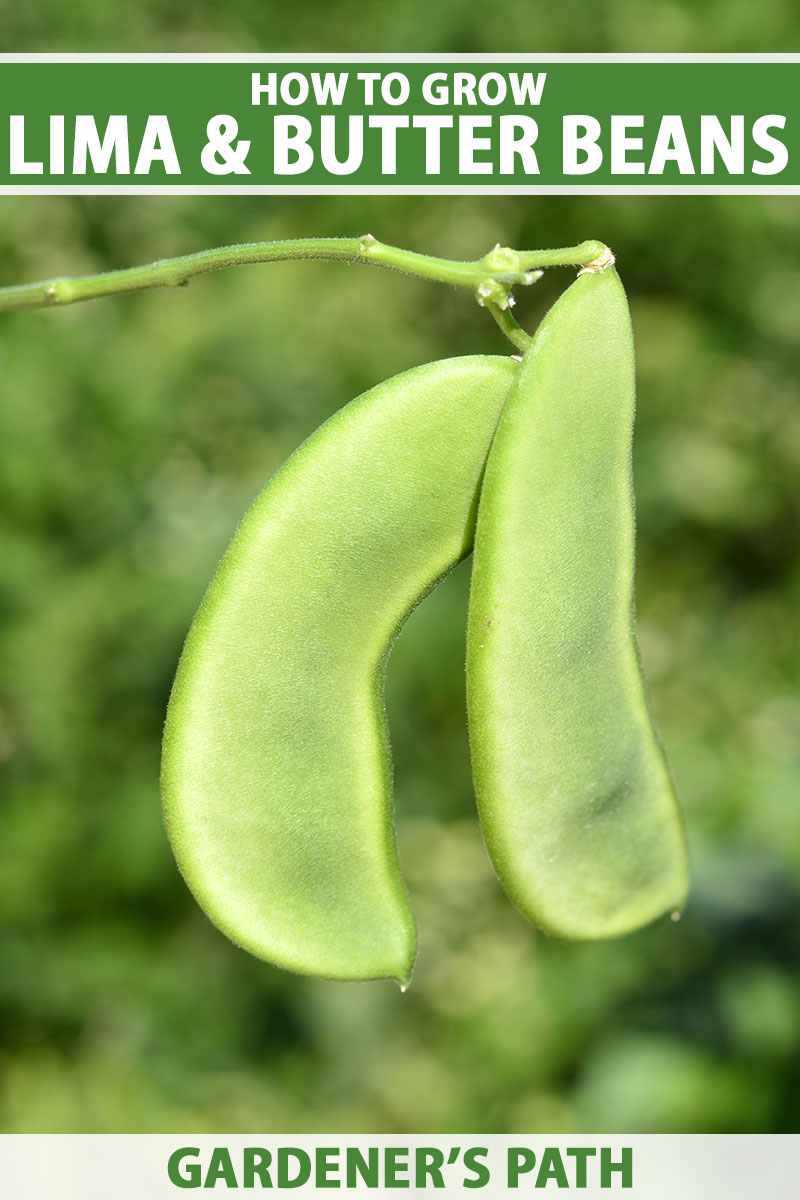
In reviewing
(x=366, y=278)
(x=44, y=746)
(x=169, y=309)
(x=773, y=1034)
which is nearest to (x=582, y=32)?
(x=366, y=278)

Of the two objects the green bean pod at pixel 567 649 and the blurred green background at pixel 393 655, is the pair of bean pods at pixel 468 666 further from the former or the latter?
the blurred green background at pixel 393 655

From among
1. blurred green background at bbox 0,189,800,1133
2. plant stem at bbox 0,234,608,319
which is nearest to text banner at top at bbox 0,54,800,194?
plant stem at bbox 0,234,608,319

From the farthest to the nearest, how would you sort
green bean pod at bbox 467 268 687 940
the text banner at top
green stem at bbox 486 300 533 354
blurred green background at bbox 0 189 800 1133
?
blurred green background at bbox 0 189 800 1133
the text banner at top
green stem at bbox 486 300 533 354
green bean pod at bbox 467 268 687 940

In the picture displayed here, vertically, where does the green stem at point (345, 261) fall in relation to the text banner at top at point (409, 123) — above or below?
below

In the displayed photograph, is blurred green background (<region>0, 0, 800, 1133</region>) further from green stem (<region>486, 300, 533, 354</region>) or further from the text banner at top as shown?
green stem (<region>486, 300, 533, 354</region>)

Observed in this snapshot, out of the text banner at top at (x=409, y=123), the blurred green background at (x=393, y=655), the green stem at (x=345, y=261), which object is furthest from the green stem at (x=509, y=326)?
the blurred green background at (x=393, y=655)
